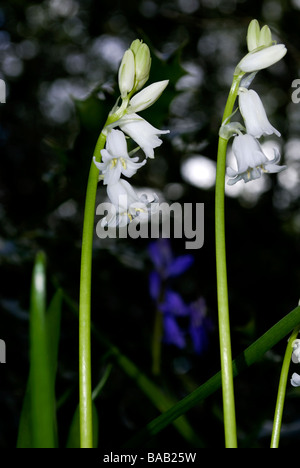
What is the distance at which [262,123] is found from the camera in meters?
0.39

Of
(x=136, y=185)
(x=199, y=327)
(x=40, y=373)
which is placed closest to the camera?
(x=40, y=373)

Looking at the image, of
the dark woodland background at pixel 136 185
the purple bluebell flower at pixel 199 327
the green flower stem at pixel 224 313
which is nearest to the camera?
the green flower stem at pixel 224 313

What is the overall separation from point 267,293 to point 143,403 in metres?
1.20

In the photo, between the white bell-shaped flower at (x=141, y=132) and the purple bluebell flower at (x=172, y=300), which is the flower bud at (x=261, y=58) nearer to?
the white bell-shaped flower at (x=141, y=132)

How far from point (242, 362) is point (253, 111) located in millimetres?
189

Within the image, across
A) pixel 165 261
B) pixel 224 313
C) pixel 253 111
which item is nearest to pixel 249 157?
pixel 253 111

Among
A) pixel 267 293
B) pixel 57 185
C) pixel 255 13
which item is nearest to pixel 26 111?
pixel 255 13

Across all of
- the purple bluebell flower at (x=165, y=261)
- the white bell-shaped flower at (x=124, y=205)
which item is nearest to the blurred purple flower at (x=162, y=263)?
the purple bluebell flower at (x=165, y=261)

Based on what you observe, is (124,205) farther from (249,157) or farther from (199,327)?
(199,327)

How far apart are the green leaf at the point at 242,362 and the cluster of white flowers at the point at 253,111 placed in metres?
0.12

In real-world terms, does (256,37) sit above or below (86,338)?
above

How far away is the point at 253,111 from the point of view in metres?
0.39

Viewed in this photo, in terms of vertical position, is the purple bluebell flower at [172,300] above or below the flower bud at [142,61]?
above

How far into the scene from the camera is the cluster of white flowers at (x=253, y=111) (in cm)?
35
